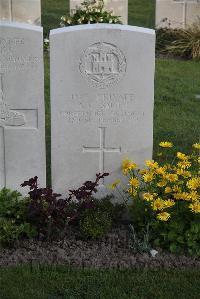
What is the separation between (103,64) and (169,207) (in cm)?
127

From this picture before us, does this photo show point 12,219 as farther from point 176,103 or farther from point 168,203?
point 176,103

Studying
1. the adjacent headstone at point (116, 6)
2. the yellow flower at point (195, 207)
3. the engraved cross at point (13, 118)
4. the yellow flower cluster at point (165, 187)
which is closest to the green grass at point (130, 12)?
the adjacent headstone at point (116, 6)

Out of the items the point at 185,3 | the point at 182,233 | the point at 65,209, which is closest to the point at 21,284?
the point at 65,209

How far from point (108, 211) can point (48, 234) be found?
1.84 feet

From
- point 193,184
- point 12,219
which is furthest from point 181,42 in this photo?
point 12,219

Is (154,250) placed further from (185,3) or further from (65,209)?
(185,3)

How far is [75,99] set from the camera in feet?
18.1

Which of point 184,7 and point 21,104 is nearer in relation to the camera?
point 21,104

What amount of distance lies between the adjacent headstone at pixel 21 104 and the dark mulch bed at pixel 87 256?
32.5 inches

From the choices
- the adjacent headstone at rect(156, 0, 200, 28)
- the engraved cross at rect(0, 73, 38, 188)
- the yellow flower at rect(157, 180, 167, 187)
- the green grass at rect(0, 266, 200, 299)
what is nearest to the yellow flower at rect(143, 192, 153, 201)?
the yellow flower at rect(157, 180, 167, 187)

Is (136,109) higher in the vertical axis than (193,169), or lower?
higher

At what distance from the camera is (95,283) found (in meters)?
4.77

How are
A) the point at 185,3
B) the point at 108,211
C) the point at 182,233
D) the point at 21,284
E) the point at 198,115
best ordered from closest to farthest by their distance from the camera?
the point at 21,284 < the point at 182,233 < the point at 108,211 < the point at 198,115 < the point at 185,3

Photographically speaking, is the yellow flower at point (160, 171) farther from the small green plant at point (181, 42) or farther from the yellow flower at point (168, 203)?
the small green plant at point (181, 42)
